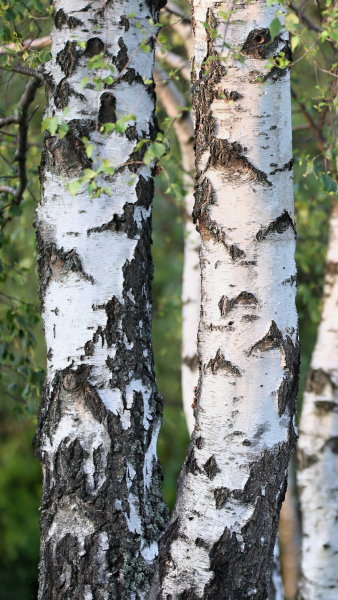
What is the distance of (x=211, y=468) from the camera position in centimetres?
105

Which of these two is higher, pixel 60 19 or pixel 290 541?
pixel 60 19

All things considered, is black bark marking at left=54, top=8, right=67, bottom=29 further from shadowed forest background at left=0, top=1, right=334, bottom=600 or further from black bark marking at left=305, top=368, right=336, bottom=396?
black bark marking at left=305, top=368, right=336, bottom=396

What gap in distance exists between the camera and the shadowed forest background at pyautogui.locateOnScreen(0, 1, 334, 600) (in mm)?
2230

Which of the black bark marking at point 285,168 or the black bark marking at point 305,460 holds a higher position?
the black bark marking at point 285,168

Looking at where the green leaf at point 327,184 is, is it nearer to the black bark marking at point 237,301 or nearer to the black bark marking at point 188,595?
the black bark marking at point 237,301

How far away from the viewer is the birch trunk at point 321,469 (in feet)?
7.81

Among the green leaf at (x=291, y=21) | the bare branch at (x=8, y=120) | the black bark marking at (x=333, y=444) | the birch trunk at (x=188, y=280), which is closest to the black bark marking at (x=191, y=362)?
the birch trunk at (x=188, y=280)

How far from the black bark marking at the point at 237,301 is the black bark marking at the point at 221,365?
0.30ft

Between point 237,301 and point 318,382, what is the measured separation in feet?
5.30

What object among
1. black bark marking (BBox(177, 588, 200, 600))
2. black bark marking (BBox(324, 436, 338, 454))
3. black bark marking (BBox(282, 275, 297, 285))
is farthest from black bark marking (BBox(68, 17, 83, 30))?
black bark marking (BBox(324, 436, 338, 454))

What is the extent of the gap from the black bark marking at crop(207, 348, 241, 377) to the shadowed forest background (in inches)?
47.4

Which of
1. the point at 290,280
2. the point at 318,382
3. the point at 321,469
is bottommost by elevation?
the point at 321,469

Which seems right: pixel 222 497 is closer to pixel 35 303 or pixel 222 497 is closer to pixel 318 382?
pixel 318 382

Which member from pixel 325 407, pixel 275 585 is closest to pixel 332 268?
pixel 325 407
